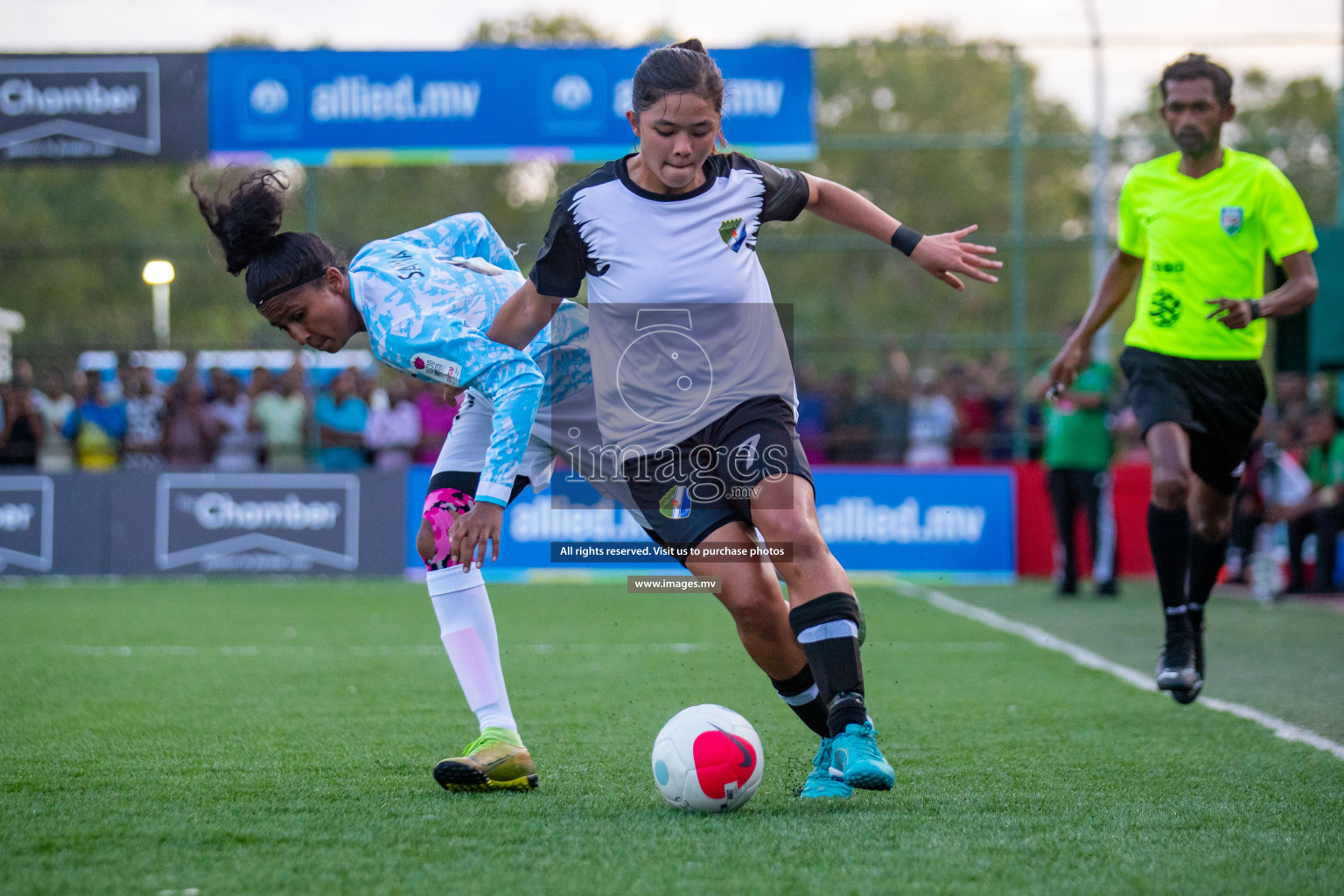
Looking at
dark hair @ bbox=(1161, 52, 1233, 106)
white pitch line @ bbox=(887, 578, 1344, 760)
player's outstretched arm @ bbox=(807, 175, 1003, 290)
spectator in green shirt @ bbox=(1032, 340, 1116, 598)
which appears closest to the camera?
player's outstretched arm @ bbox=(807, 175, 1003, 290)

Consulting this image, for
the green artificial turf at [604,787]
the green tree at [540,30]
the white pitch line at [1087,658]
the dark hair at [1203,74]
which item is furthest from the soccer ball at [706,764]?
the green tree at [540,30]

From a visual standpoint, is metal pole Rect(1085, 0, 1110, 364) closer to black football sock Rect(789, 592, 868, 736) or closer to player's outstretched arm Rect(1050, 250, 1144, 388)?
player's outstretched arm Rect(1050, 250, 1144, 388)

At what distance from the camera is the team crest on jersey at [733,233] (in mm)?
3850

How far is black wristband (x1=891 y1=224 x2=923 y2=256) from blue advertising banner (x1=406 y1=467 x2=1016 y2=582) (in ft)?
30.2

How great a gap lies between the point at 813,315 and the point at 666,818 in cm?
3312

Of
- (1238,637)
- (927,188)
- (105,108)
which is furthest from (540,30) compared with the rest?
(1238,637)

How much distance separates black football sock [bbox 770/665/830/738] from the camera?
3.95 meters

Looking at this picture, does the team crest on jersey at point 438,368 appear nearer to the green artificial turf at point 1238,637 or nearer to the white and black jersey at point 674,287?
the white and black jersey at point 674,287

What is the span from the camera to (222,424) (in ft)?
46.6

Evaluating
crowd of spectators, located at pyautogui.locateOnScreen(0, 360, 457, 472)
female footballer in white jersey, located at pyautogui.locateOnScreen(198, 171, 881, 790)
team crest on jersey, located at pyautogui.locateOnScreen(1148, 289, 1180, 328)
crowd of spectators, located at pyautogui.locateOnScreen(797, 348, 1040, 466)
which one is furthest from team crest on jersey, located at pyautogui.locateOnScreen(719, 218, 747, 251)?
crowd of spectators, located at pyautogui.locateOnScreen(0, 360, 457, 472)

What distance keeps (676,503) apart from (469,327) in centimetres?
75

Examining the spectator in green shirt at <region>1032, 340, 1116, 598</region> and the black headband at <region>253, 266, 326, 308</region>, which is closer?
the black headband at <region>253, 266, 326, 308</region>

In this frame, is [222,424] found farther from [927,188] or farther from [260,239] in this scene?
[927,188]

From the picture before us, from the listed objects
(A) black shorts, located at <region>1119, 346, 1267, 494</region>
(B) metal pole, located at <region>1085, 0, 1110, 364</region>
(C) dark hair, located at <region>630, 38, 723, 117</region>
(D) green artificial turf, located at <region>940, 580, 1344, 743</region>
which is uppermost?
(B) metal pole, located at <region>1085, 0, 1110, 364</region>
